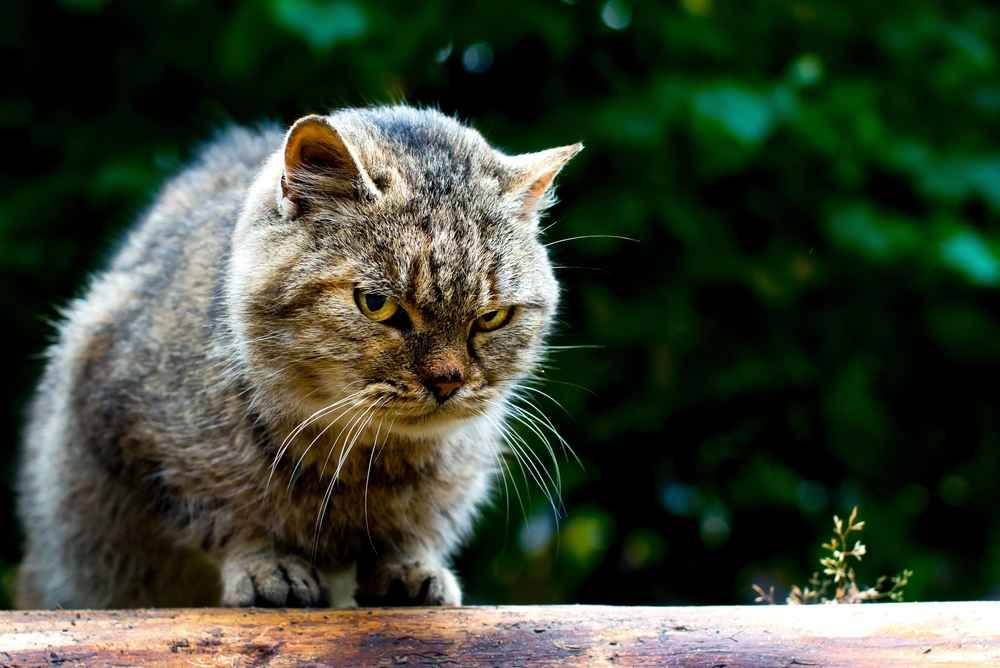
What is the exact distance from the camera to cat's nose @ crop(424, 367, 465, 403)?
105 inches

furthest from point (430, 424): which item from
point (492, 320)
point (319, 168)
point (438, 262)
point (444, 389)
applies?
point (319, 168)

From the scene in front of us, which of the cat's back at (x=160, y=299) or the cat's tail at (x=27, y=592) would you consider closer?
the cat's back at (x=160, y=299)

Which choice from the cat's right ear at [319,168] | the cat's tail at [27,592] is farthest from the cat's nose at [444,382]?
the cat's tail at [27,592]

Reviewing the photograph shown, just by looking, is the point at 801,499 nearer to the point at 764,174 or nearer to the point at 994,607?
the point at 764,174

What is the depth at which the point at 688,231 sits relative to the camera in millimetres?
4879

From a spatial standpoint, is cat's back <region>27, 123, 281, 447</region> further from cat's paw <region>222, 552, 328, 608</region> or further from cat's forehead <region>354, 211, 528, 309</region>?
cat's forehead <region>354, 211, 528, 309</region>

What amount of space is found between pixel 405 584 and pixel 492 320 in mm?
784

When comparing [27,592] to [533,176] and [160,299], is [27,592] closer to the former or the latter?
[160,299]

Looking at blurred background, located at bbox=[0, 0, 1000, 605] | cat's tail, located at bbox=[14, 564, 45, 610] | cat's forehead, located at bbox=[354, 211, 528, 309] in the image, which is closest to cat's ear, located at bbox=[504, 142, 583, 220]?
cat's forehead, located at bbox=[354, 211, 528, 309]

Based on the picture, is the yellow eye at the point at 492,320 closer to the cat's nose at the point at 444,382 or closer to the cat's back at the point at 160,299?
the cat's nose at the point at 444,382

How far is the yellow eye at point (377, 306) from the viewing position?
270cm

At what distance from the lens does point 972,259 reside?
437 centimetres

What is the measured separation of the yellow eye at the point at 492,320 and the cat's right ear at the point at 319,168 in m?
0.40

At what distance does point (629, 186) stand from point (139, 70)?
2.30 metres
